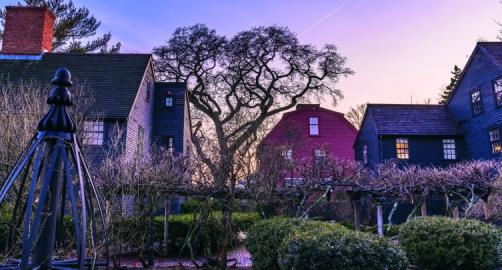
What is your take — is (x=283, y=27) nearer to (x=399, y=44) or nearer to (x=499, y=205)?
(x=399, y=44)

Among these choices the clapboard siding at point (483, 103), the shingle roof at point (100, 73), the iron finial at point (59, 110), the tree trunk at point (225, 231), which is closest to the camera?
the iron finial at point (59, 110)

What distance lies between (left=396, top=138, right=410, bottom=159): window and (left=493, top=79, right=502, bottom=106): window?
18.1 feet

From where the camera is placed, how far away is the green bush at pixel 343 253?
5262mm

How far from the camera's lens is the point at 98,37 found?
3291 centimetres

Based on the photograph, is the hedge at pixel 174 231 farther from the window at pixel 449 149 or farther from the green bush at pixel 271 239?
the window at pixel 449 149

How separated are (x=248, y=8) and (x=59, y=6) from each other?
22785 mm

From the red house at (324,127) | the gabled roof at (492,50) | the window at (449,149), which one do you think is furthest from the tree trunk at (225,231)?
the red house at (324,127)

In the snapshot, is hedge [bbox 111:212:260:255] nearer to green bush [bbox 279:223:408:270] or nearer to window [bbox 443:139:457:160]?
green bush [bbox 279:223:408:270]

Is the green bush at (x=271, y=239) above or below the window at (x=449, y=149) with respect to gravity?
below

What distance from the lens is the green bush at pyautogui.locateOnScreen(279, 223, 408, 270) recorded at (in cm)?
526

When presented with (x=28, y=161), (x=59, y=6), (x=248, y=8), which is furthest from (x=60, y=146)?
(x=59, y=6)

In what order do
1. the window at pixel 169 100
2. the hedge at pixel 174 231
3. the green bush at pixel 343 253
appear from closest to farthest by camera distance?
the green bush at pixel 343 253 → the hedge at pixel 174 231 → the window at pixel 169 100

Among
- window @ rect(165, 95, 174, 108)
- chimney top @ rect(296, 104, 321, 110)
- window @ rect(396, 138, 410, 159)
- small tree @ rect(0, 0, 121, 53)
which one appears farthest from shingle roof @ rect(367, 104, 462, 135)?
small tree @ rect(0, 0, 121, 53)

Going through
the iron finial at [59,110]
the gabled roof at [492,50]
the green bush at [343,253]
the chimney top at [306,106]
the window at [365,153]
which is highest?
the gabled roof at [492,50]
